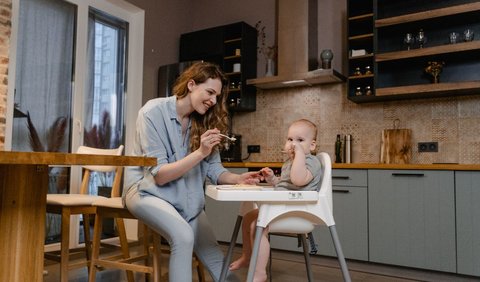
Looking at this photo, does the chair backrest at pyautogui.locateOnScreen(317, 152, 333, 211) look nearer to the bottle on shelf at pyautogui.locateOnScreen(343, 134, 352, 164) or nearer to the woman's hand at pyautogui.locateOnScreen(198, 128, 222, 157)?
the woman's hand at pyautogui.locateOnScreen(198, 128, 222, 157)

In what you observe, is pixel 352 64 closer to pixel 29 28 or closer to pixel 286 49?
pixel 286 49

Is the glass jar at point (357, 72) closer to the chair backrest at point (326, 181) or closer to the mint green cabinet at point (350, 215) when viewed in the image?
the mint green cabinet at point (350, 215)

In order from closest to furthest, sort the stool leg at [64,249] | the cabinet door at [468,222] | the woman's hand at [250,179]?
the woman's hand at [250,179] → the stool leg at [64,249] → the cabinet door at [468,222]

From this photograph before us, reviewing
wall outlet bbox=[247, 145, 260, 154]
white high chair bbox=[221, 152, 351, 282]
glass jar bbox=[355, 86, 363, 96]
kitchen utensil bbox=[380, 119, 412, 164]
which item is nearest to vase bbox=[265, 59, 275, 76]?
wall outlet bbox=[247, 145, 260, 154]

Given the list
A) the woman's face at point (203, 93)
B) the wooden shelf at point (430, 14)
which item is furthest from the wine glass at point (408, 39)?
the woman's face at point (203, 93)

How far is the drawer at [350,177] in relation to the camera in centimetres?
310

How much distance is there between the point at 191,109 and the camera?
1765 mm

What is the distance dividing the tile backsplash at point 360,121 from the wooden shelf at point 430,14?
2.25 feet

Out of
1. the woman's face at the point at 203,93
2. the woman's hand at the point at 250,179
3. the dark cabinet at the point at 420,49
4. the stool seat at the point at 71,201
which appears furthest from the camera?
the dark cabinet at the point at 420,49

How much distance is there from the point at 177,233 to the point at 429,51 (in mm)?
2609

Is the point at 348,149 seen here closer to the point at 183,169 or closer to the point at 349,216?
the point at 349,216

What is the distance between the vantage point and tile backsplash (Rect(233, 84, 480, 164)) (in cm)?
326

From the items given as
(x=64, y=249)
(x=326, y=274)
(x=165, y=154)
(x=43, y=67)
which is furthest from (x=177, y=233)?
(x=43, y=67)

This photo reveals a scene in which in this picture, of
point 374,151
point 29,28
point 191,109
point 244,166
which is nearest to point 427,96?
point 374,151
